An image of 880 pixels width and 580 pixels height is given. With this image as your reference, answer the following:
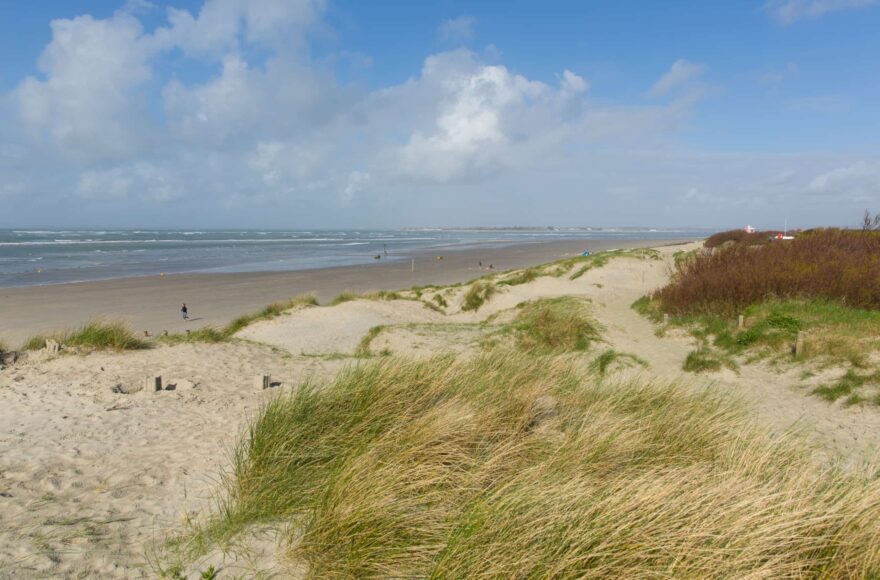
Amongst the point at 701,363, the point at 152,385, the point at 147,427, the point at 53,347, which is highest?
the point at 53,347

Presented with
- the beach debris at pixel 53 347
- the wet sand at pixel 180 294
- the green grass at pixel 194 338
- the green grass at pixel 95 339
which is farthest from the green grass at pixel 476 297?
the beach debris at pixel 53 347

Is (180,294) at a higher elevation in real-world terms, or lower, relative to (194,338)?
lower

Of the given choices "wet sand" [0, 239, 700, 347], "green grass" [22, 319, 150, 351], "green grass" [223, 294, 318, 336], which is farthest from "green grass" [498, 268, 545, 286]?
"green grass" [22, 319, 150, 351]

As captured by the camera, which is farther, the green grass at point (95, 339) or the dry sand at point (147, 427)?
the green grass at point (95, 339)

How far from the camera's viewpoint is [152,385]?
7445 millimetres

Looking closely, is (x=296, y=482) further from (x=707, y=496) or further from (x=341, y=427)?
(x=707, y=496)

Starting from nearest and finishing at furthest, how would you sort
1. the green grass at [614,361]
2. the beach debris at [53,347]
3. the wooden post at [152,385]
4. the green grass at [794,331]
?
the wooden post at [152,385] < the beach debris at [53,347] < the green grass at [794,331] < the green grass at [614,361]

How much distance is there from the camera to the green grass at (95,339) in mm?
9516

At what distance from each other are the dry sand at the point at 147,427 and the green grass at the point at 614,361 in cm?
33

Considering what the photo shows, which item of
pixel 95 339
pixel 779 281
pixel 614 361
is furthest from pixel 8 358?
pixel 779 281

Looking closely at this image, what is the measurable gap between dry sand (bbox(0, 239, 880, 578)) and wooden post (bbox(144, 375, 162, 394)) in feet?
0.39

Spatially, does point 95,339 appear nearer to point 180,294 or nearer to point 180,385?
point 180,385

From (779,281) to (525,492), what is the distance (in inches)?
505

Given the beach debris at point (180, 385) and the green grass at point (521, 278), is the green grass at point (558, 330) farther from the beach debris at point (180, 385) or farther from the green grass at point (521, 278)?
the green grass at point (521, 278)
